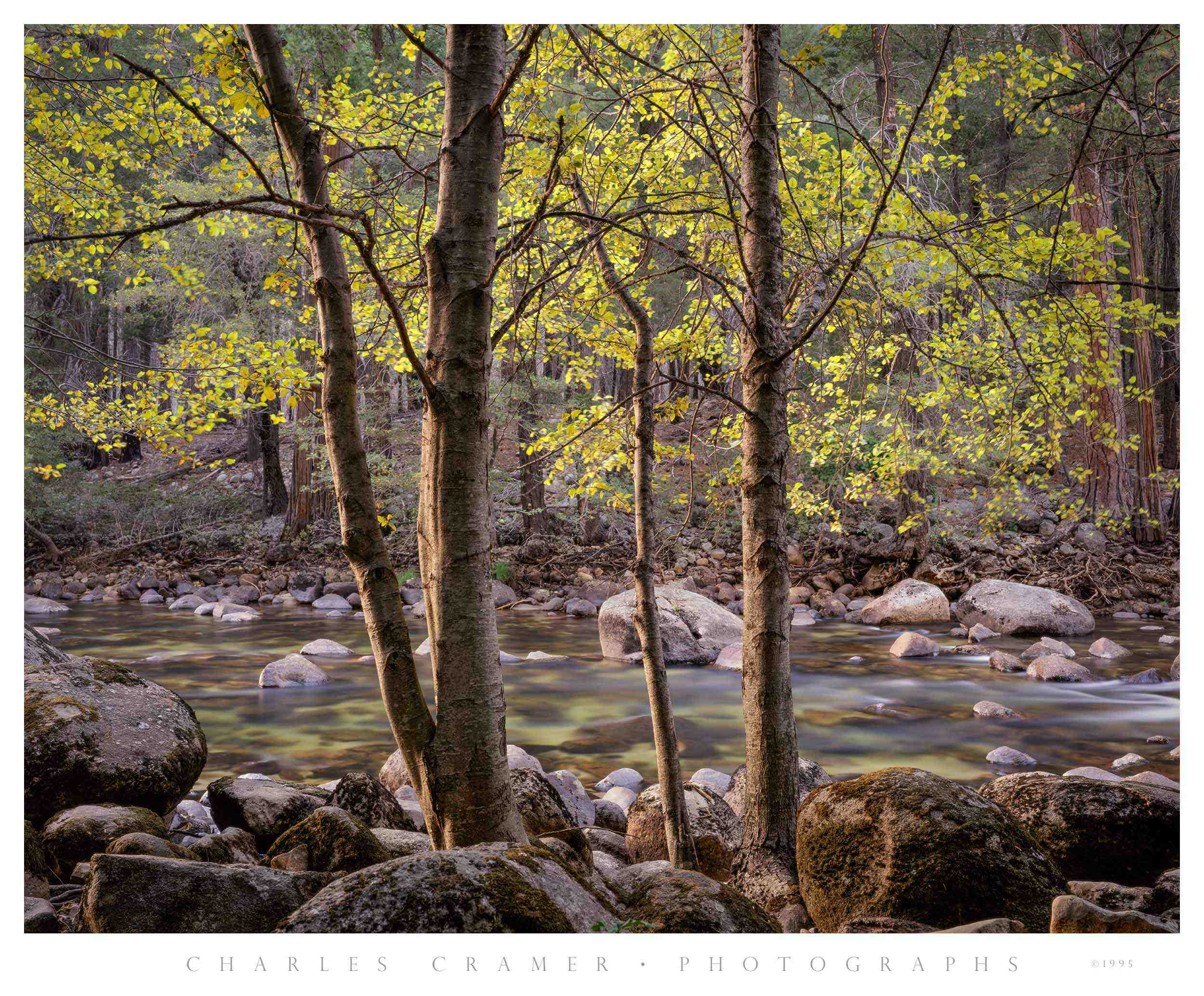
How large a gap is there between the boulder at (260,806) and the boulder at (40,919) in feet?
4.26

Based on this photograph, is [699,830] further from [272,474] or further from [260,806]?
[272,474]

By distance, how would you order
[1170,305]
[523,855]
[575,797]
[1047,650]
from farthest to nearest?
[1047,650]
[575,797]
[1170,305]
[523,855]

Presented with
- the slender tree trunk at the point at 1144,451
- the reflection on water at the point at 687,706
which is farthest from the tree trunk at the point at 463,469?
the slender tree trunk at the point at 1144,451

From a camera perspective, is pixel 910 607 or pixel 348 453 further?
pixel 910 607

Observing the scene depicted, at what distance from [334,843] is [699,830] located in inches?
69.2

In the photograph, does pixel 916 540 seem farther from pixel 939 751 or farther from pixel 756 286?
pixel 756 286

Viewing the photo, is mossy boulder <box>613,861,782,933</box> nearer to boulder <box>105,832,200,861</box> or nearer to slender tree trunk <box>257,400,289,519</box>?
boulder <box>105,832,200,861</box>

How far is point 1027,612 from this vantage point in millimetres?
8969

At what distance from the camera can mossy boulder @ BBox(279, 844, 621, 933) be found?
154cm

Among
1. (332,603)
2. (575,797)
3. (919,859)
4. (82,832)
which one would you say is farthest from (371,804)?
(332,603)

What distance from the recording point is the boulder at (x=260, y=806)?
3426mm

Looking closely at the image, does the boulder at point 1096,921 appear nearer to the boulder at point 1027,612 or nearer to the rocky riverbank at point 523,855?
the rocky riverbank at point 523,855

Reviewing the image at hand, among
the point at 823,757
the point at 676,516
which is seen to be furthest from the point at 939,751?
the point at 676,516
